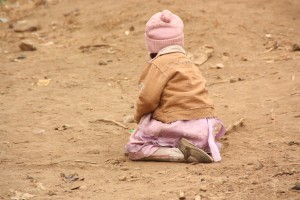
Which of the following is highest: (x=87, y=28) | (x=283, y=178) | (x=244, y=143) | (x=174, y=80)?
(x=174, y=80)

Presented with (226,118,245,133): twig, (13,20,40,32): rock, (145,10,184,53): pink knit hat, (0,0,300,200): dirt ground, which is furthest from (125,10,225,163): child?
(13,20,40,32): rock

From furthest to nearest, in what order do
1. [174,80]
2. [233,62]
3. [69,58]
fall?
[69,58] < [233,62] < [174,80]

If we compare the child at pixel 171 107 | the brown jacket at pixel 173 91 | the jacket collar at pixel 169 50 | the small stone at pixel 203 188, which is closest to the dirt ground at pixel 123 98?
the small stone at pixel 203 188

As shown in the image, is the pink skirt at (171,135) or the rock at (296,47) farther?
the rock at (296,47)

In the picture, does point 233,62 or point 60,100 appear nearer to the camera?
point 60,100

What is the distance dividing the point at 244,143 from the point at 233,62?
262cm

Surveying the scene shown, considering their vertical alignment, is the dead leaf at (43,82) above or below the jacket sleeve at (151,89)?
below

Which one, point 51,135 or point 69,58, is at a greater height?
point 51,135

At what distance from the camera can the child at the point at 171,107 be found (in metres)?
4.14

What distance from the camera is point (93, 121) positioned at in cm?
536

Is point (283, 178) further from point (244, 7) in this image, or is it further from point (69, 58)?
point (244, 7)

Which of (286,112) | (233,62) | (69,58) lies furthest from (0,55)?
(286,112)

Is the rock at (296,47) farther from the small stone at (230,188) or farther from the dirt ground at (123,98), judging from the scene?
the small stone at (230,188)

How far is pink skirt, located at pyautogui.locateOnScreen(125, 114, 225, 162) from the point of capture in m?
4.14
